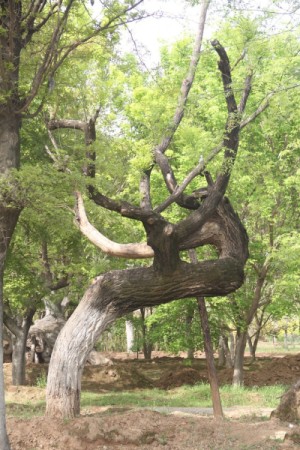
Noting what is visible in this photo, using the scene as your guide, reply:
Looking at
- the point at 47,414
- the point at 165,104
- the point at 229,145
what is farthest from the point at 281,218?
the point at 47,414

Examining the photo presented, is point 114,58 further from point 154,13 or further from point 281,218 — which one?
point 281,218

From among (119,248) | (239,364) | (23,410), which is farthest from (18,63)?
(239,364)

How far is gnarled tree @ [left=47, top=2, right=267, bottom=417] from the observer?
9.02 m

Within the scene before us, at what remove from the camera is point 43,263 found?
1769cm

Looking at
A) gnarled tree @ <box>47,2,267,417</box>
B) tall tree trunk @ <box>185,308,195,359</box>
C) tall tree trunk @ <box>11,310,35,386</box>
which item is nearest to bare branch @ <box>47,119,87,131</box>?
gnarled tree @ <box>47,2,267,417</box>

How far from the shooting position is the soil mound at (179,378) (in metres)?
20.6

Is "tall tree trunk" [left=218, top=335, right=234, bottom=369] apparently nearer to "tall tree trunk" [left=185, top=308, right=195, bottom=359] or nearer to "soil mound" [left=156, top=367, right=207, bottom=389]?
"soil mound" [left=156, top=367, right=207, bottom=389]

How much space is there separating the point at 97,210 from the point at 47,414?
17.0ft

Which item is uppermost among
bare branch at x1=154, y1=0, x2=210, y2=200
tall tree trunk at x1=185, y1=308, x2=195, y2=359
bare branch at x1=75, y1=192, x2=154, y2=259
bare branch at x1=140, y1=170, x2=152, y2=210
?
bare branch at x1=154, y1=0, x2=210, y2=200

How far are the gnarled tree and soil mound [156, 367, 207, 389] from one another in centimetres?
1189

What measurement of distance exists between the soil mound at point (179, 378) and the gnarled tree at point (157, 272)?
11.9 metres

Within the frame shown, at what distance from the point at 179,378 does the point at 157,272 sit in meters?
12.7

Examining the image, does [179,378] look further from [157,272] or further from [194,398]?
[157,272]

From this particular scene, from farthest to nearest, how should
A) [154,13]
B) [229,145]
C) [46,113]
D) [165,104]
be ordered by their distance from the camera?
[165,104] → [46,113] → [229,145] → [154,13]
